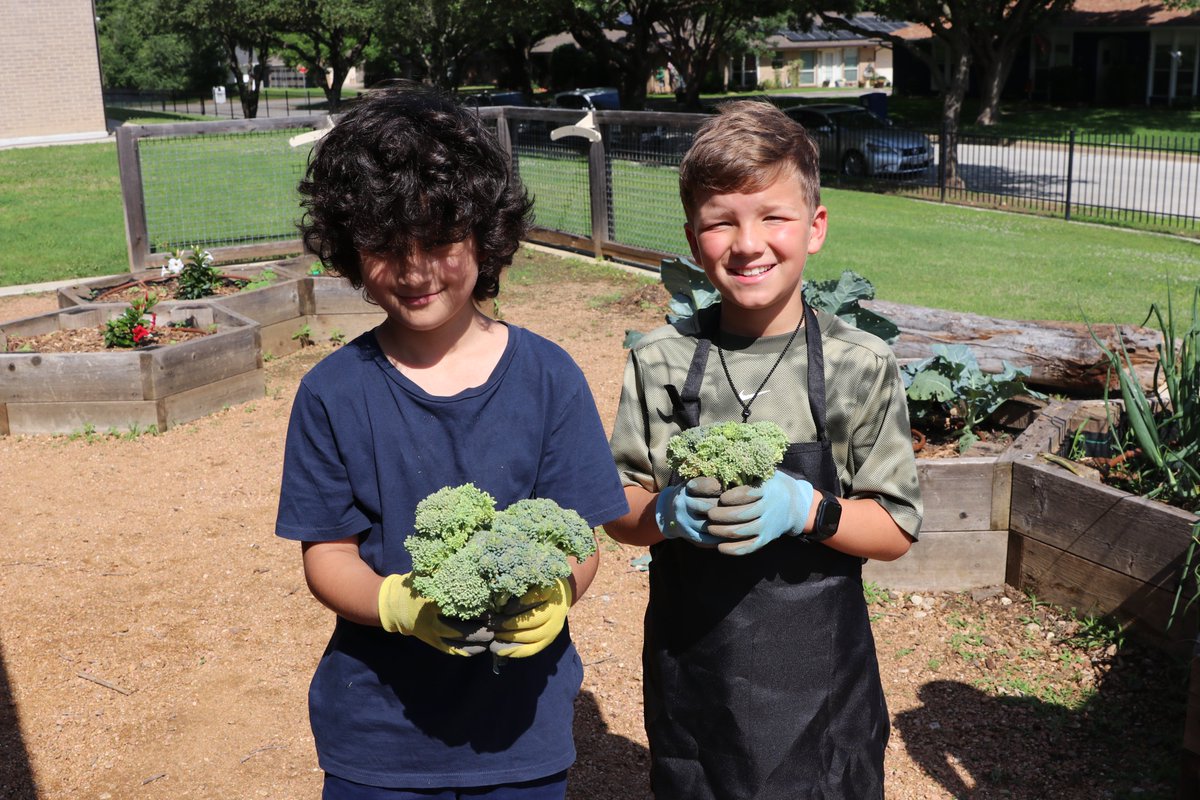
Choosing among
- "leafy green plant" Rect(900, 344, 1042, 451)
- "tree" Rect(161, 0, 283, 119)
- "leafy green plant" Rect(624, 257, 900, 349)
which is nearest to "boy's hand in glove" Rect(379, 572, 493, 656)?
"leafy green plant" Rect(624, 257, 900, 349)

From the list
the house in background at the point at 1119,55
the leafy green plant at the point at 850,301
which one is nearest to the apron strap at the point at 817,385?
the leafy green plant at the point at 850,301

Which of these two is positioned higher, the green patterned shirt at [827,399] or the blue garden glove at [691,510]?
the green patterned shirt at [827,399]

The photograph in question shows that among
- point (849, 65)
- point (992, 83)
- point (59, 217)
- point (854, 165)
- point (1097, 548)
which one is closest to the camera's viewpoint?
point (1097, 548)

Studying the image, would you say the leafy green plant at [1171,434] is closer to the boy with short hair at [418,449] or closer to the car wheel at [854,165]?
the boy with short hair at [418,449]

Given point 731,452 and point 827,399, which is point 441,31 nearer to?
point 827,399

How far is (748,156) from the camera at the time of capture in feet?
7.45

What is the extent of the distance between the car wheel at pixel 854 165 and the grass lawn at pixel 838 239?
5280 millimetres

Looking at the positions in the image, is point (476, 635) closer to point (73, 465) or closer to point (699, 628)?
point (699, 628)

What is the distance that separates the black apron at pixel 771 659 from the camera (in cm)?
235

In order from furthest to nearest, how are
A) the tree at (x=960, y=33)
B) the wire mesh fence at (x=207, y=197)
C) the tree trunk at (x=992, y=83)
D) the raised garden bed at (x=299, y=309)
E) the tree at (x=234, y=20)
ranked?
the tree at (x=234, y=20), the tree trunk at (x=992, y=83), the tree at (x=960, y=33), the wire mesh fence at (x=207, y=197), the raised garden bed at (x=299, y=309)

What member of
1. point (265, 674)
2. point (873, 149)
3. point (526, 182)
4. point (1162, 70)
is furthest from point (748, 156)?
point (1162, 70)

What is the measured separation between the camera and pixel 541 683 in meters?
2.24

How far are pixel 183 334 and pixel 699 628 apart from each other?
241 inches

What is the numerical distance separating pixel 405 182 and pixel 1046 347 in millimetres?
4400
